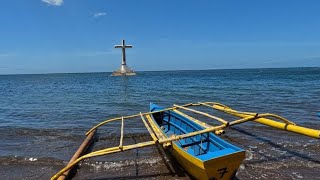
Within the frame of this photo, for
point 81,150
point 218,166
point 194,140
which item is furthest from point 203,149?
point 81,150


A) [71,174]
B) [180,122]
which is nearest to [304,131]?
[180,122]

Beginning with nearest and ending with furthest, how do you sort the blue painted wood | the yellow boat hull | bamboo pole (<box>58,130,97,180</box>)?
the yellow boat hull
the blue painted wood
bamboo pole (<box>58,130,97,180</box>)

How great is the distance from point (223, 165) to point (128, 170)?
3579 millimetres

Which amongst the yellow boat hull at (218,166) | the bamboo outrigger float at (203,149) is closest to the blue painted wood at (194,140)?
the bamboo outrigger float at (203,149)

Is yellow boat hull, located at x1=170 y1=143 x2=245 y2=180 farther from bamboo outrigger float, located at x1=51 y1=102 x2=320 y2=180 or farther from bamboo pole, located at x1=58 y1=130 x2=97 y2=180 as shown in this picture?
bamboo pole, located at x1=58 y1=130 x2=97 y2=180

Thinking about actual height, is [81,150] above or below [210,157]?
below

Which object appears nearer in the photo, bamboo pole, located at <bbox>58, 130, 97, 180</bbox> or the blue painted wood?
the blue painted wood

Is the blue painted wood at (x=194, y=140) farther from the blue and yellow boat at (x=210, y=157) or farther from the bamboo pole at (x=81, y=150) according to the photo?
the bamboo pole at (x=81, y=150)

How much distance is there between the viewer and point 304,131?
7.74 meters

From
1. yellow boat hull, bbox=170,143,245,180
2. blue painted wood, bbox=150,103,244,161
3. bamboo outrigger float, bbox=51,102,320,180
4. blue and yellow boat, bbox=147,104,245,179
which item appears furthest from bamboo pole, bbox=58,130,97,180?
yellow boat hull, bbox=170,143,245,180

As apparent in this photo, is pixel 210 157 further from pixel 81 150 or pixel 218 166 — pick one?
pixel 81 150

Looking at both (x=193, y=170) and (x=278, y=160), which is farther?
(x=278, y=160)

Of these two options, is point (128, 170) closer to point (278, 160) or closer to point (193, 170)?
point (193, 170)

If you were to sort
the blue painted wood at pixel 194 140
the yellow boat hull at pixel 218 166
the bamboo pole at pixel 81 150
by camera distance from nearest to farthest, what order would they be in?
1. the yellow boat hull at pixel 218 166
2. the blue painted wood at pixel 194 140
3. the bamboo pole at pixel 81 150
